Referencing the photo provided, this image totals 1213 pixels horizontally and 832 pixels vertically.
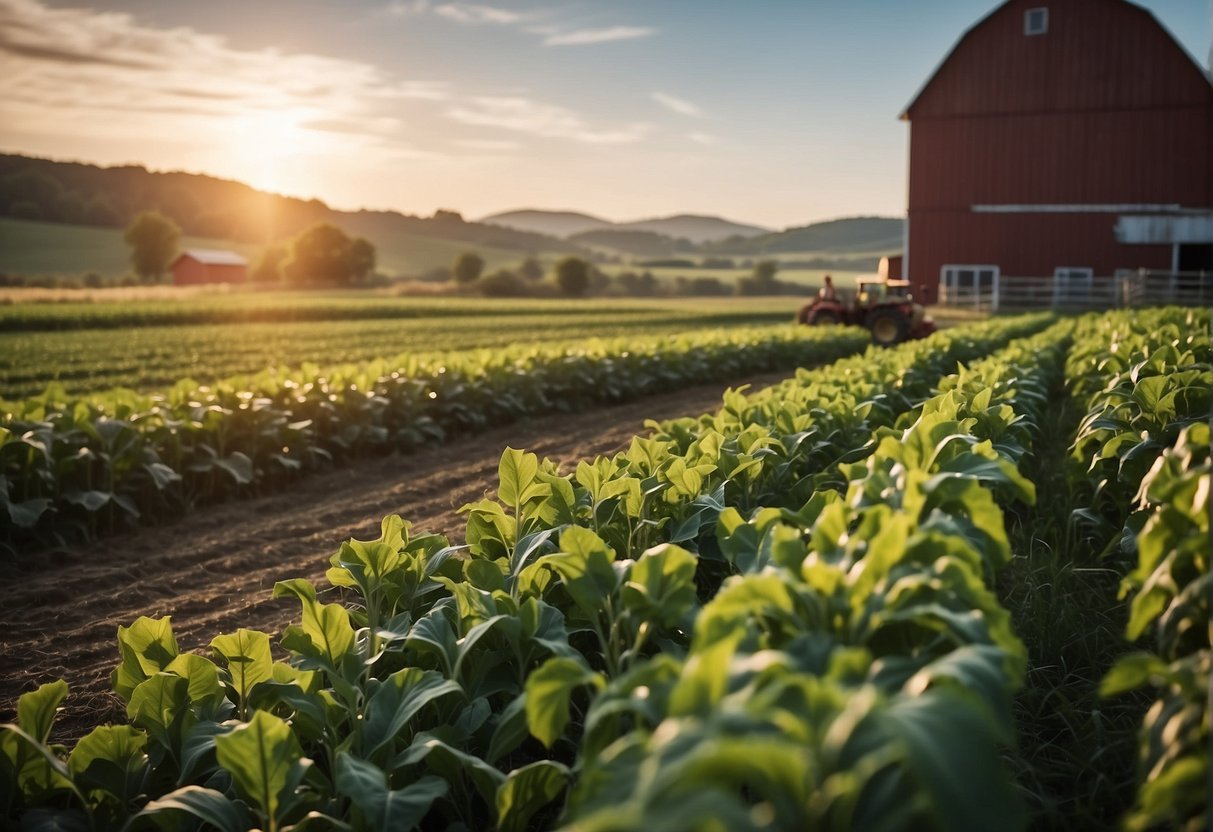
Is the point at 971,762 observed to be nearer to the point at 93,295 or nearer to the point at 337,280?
the point at 93,295

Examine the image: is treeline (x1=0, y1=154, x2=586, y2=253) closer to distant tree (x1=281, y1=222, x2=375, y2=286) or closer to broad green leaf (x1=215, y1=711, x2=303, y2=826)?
distant tree (x1=281, y1=222, x2=375, y2=286)

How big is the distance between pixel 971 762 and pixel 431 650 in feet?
6.42

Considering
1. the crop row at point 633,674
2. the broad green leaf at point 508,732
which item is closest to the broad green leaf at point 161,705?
the crop row at point 633,674

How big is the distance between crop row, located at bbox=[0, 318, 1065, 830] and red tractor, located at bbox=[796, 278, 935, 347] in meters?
16.1

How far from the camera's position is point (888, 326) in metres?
20.0

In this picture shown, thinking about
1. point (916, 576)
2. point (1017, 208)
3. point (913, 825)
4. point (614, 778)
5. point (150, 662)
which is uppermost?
point (1017, 208)

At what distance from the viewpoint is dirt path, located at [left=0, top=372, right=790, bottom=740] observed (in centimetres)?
484

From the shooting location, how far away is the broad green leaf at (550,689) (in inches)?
75.3

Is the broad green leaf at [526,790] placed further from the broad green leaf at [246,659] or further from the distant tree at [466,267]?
the distant tree at [466,267]

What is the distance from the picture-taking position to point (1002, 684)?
152cm

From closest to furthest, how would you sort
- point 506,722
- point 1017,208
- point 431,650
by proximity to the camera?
point 506,722 → point 431,650 → point 1017,208

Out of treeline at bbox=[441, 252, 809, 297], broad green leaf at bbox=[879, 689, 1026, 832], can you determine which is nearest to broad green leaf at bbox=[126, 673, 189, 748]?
broad green leaf at bbox=[879, 689, 1026, 832]

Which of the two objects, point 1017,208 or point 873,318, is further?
point 1017,208

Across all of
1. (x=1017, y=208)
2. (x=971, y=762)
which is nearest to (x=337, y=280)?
(x=1017, y=208)
